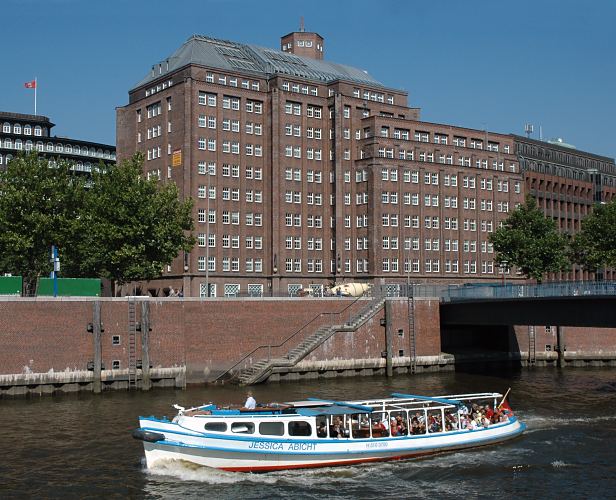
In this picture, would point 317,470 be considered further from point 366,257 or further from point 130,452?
point 366,257

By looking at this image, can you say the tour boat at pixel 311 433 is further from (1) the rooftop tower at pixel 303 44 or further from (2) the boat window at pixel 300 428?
(1) the rooftop tower at pixel 303 44

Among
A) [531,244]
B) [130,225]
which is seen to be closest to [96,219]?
[130,225]

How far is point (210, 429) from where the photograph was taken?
148ft

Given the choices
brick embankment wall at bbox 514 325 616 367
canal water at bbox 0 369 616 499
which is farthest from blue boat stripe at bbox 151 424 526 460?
brick embankment wall at bbox 514 325 616 367

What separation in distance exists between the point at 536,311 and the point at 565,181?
275 ft

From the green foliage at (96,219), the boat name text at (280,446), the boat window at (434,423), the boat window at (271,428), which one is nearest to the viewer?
the boat name text at (280,446)

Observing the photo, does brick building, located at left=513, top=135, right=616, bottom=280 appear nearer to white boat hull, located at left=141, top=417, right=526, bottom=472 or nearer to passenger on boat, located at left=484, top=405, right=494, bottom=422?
passenger on boat, located at left=484, top=405, right=494, bottom=422

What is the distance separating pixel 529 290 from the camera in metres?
76.7

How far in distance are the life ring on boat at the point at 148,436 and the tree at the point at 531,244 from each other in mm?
77169

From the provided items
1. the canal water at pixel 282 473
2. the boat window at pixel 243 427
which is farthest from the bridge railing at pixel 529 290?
the boat window at pixel 243 427

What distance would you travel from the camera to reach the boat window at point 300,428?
152 feet

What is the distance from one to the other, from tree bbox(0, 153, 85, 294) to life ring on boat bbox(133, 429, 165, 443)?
1840 inches

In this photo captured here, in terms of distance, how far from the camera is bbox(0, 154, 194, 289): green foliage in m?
85.6

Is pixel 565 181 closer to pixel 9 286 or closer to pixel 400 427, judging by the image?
pixel 9 286
